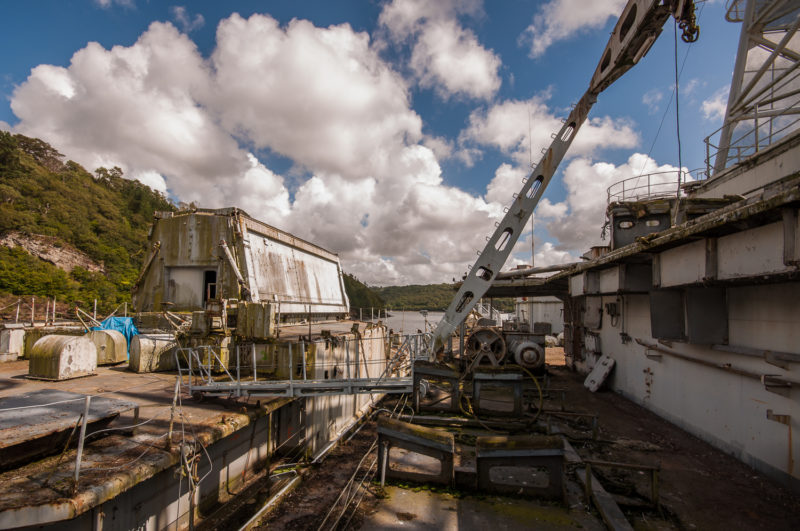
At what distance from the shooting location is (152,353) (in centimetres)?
1149

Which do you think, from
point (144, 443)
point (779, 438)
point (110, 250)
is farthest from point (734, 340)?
point (110, 250)

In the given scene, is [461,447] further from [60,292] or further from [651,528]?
[60,292]

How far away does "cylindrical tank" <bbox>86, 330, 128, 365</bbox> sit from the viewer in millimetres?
11656

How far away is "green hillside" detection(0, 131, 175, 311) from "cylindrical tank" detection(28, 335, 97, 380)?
945 inches

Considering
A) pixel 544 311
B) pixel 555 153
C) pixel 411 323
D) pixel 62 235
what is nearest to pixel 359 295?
pixel 411 323

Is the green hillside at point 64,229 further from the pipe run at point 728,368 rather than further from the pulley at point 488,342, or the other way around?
the pipe run at point 728,368

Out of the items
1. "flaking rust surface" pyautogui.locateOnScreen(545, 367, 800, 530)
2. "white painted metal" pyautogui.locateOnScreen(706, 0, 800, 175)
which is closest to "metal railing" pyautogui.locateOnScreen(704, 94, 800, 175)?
"white painted metal" pyautogui.locateOnScreen(706, 0, 800, 175)

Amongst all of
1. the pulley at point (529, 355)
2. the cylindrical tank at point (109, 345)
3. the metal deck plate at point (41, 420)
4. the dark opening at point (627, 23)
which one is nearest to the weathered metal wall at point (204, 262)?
the cylindrical tank at point (109, 345)

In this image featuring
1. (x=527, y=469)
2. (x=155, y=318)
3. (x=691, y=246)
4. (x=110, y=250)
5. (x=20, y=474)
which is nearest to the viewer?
(x=20, y=474)

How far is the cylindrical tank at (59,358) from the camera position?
948 cm

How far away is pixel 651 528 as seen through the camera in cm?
590

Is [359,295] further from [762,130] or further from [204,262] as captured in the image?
[762,130]

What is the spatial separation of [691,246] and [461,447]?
7.69 metres

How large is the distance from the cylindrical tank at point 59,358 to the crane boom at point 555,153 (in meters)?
10.8
